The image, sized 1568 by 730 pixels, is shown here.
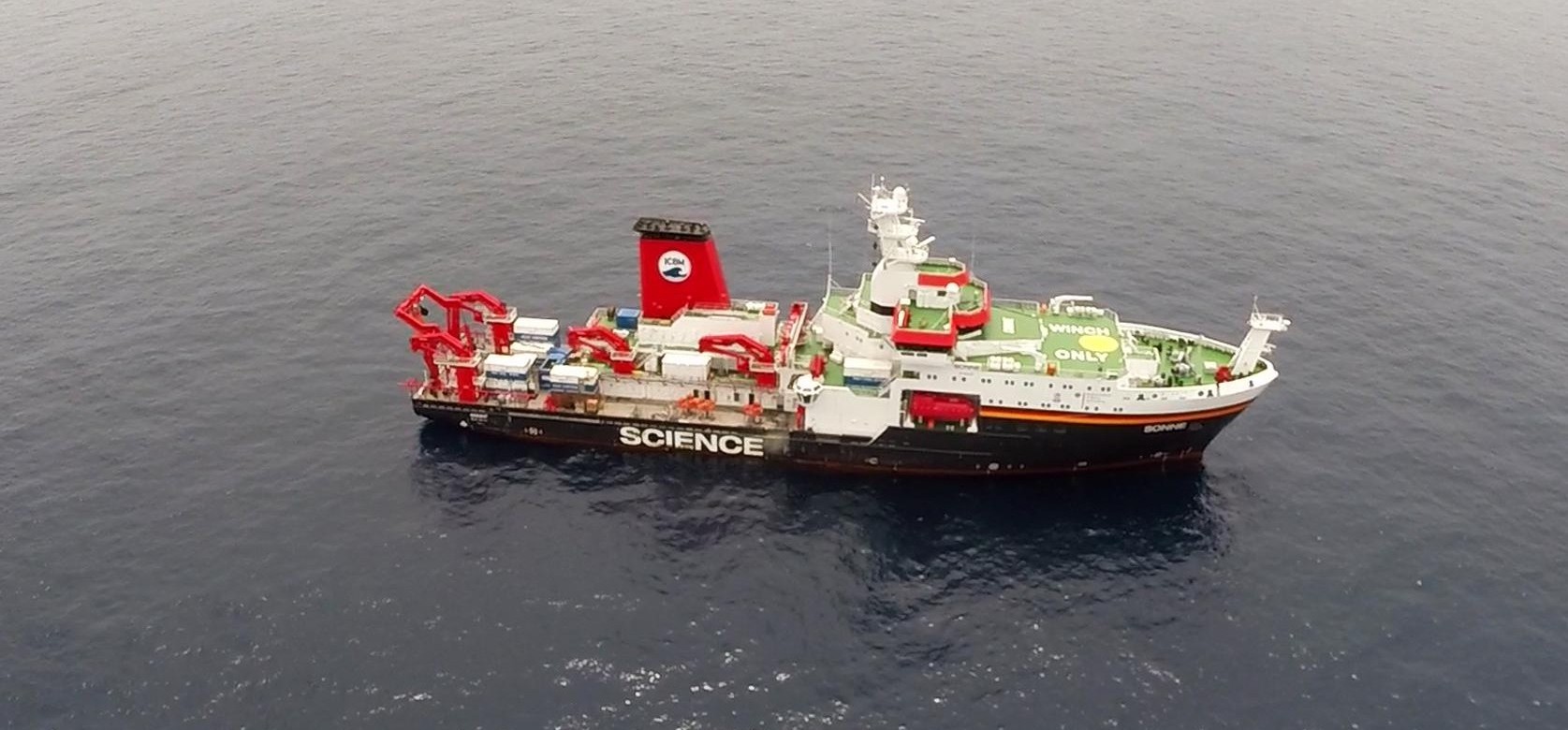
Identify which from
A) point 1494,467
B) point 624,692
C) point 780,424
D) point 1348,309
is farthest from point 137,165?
point 1494,467

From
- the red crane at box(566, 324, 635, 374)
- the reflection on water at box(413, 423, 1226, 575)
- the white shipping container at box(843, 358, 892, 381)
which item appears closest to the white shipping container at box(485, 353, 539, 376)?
the red crane at box(566, 324, 635, 374)

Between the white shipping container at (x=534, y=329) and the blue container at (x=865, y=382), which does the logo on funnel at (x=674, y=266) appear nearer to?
the white shipping container at (x=534, y=329)

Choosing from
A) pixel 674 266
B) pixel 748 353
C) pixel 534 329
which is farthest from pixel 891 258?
pixel 534 329

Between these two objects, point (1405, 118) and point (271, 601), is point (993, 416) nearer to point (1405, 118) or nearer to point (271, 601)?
point (271, 601)

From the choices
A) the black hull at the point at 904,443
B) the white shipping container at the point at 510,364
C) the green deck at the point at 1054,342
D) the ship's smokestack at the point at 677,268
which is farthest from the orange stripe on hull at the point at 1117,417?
the white shipping container at the point at 510,364

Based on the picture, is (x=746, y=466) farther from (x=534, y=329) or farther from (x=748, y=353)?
(x=534, y=329)

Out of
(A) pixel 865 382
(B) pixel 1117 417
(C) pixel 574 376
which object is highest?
(A) pixel 865 382

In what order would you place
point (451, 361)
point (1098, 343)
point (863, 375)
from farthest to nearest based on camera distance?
point (451, 361) < point (1098, 343) < point (863, 375)
